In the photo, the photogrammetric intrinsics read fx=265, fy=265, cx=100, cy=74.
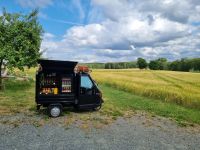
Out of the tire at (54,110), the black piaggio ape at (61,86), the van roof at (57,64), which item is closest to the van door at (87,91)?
the black piaggio ape at (61,86)

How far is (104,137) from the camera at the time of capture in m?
7.94

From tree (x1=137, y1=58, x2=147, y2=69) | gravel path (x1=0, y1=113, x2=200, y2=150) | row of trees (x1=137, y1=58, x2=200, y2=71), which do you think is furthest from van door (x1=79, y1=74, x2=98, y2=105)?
tree (x1=137, y1=58, x2=147, y2=69)

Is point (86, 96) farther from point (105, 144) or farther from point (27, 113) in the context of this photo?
point (105, 144)

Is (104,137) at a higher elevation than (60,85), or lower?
lower

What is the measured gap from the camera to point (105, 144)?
7223mm

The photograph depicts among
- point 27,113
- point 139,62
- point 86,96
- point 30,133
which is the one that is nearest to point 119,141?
point 30,133

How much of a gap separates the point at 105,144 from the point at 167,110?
697cm

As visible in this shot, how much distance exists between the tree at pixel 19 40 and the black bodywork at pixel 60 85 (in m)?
8.89

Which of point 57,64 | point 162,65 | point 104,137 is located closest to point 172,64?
point 162,65

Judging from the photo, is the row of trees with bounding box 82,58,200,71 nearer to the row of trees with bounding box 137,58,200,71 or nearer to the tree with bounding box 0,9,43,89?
the row of trees with bounding box 137,58,200,71

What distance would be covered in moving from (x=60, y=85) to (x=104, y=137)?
152 inches

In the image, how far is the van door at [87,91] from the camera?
37.9 feet

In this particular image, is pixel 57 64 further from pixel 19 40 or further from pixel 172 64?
pixel 172 64

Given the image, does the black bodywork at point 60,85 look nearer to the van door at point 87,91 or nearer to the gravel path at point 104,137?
the van door at point 87,91
